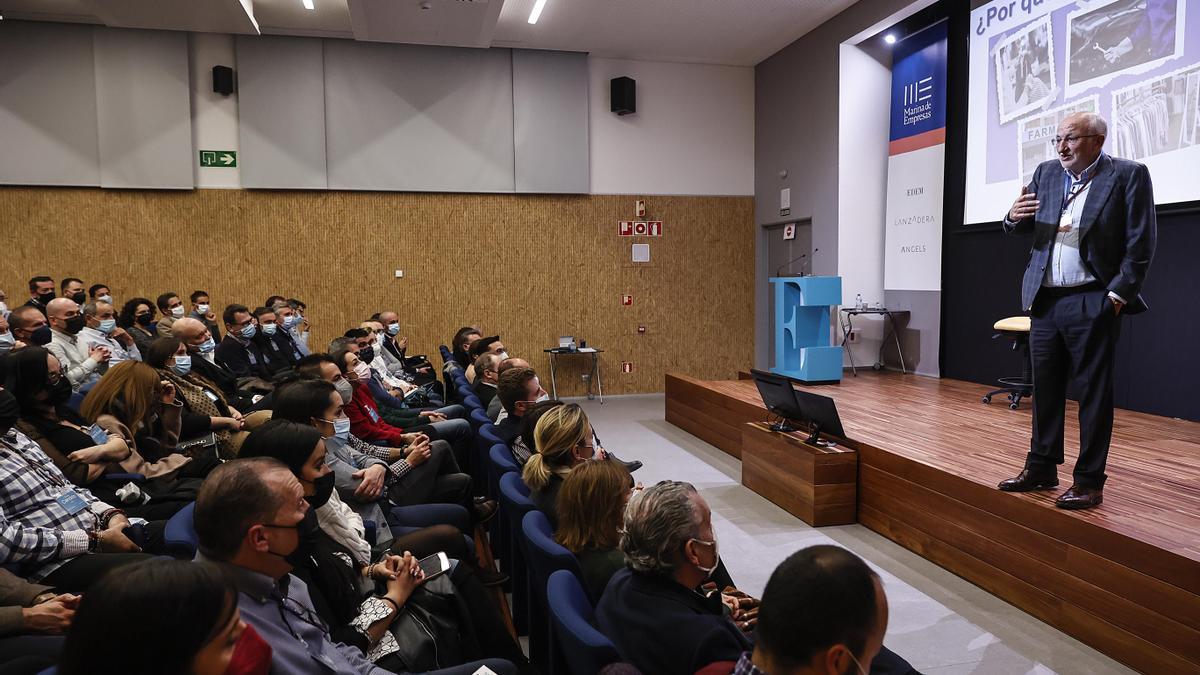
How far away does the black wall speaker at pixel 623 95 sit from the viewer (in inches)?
345

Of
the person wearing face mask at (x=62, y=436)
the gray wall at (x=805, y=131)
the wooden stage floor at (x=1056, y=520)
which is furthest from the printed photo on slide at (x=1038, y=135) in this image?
the person wearing face mask at (x=62, y=436)

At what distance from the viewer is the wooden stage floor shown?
98.9 inches

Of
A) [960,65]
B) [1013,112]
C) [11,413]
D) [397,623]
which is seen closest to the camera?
[397,623]

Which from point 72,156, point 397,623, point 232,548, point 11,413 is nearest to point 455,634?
point 397,623

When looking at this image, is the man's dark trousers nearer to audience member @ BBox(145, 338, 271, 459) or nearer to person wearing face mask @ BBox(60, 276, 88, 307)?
audience member @ BBox(145, 338, 271, 459)

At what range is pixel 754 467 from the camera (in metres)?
4.78

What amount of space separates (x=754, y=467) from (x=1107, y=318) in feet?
7.65

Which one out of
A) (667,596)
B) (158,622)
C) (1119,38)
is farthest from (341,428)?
(1119,38)

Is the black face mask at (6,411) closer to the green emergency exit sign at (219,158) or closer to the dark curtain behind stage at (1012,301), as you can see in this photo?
the dark curtain behind stage at (1012,301)

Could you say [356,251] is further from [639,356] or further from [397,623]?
[397,623]

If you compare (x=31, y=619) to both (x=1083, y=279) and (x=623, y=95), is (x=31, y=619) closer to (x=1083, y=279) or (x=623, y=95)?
(x=1083, y=279)

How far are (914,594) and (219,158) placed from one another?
7.86m

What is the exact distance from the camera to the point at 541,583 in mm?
2016

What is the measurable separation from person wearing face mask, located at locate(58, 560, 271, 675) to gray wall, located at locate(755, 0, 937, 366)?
23.8 feet
